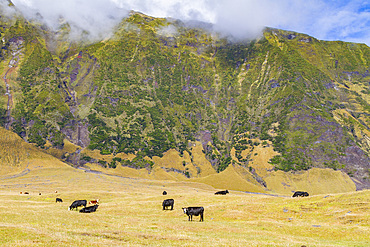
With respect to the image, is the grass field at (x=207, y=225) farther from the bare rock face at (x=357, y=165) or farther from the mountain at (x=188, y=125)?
the bare rock face at (x=357, y=165)

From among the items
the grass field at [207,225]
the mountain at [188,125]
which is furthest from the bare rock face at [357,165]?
the grass field at [207,225]

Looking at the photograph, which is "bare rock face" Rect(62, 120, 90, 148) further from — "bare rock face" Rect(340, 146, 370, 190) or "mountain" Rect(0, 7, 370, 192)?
"bare rock face" Rect(340, 146, 370, 190)

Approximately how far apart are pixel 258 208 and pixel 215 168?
383 feet

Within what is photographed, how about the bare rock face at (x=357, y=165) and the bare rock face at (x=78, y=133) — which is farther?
the bare rock face at (x=78, y=133)

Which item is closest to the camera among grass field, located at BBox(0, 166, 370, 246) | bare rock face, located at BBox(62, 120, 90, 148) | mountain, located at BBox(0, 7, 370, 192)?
grass field, located at BBox(0, 166, 370, 246)

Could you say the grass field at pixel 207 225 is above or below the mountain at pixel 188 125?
below

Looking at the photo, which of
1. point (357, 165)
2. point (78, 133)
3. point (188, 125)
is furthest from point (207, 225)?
point (188, 125)

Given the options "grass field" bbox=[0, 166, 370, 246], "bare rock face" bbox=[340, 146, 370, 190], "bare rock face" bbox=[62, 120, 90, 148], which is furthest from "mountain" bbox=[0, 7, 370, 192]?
"grass field" bbox=[0, 166, 370, 246]

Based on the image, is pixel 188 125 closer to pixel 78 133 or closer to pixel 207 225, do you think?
pixel 78 133

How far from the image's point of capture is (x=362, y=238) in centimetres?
2477

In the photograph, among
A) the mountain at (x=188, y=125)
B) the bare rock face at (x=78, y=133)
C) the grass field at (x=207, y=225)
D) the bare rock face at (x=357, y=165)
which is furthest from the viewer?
the bare rock face at (x=78, y=133)

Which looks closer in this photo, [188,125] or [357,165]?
[357,165]

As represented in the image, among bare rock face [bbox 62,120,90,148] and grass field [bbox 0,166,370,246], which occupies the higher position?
bare rock face [bbox 62,120,90,148]

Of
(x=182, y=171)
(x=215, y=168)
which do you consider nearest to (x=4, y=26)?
(x=182, y=171)
